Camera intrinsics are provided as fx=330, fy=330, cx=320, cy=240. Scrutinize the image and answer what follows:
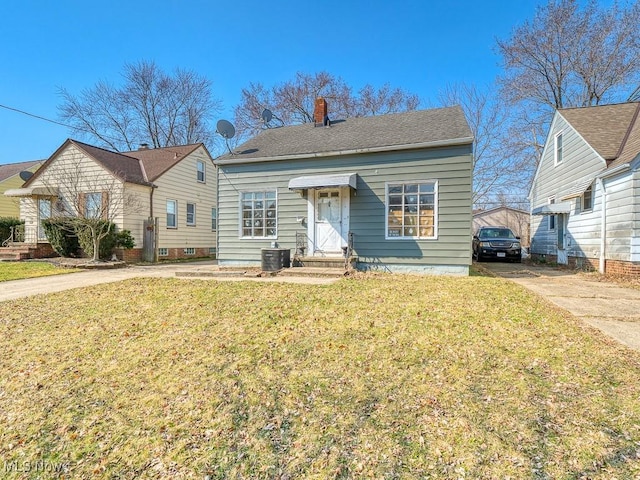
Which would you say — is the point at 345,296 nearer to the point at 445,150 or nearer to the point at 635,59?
the point at 445,150

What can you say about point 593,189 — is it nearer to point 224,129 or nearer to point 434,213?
point 434,213

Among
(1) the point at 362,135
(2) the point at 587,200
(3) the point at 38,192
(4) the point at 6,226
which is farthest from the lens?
(4) the point at 6,226

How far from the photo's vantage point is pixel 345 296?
6133 millimetres

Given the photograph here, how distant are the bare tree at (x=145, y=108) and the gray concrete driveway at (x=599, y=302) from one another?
28.9 m

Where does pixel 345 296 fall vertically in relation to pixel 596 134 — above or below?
below

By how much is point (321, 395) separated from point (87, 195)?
16.2 meters

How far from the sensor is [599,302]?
5.98 m

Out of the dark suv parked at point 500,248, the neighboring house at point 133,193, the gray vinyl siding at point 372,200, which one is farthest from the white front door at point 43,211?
the dark suv parked at point 500,248

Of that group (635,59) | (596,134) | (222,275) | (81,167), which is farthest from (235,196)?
(635,59)

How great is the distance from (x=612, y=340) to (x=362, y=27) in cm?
1586

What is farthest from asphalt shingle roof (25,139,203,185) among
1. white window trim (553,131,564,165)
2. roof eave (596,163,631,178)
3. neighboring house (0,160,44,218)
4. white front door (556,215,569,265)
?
white front door (556,215,569,265)

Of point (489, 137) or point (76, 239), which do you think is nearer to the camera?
point (76, 239)

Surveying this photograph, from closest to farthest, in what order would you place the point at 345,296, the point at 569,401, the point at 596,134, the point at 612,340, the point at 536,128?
the point at 569,401
the point at 612,340
the point at 345,296
the point at 596,134
the point at 536,128

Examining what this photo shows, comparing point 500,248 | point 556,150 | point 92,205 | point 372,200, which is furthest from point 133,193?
point 556,150
